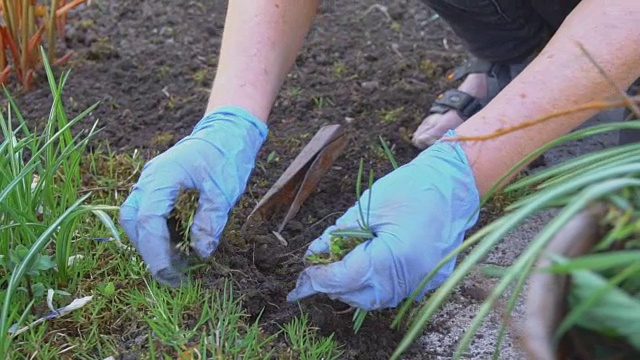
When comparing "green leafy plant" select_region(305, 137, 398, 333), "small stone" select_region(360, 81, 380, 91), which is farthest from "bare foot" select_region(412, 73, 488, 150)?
"green leafy plant" select_region(305, 137, 398, 333)

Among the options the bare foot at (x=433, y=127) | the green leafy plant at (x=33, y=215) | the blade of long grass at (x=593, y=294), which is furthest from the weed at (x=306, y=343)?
the bare foot at (x=433, y=127)

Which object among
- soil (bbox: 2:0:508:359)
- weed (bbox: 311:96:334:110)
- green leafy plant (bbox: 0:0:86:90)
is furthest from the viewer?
weed (bbox: 311:96:334:110)

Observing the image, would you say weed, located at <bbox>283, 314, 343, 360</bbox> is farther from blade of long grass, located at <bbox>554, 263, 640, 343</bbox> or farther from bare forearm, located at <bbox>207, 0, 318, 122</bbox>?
blade of long grass, located at <bbox>554, 263, 640, 343</bbox>

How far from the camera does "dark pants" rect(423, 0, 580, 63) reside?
2135mm

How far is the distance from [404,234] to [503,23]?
1.04 m

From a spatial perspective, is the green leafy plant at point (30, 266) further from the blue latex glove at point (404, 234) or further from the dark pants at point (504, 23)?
the dark pants at point (504, 23)

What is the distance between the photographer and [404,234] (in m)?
1.37

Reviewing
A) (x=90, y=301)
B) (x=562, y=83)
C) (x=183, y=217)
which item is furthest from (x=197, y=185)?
(x=562, y=83)

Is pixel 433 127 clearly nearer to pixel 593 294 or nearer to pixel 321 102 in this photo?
pixel 321 102

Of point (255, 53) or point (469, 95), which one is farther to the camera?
point (469, 95)

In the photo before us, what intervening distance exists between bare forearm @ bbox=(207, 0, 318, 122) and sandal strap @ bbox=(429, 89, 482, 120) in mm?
574

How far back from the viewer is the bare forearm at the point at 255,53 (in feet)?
5.68

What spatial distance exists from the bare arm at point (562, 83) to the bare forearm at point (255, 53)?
462mm

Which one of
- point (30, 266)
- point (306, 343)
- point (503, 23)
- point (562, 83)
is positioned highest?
point (562, 83)
